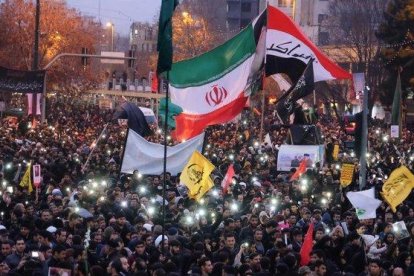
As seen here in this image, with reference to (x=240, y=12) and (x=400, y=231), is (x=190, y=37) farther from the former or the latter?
(x=400, y=231)

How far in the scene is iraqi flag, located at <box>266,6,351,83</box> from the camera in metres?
23.8

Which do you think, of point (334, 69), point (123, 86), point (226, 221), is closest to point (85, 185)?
point (226, 221)

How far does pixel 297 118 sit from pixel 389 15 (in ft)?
73.0

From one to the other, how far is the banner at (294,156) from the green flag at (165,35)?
1247cm

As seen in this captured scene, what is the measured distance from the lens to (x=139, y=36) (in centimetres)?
14975

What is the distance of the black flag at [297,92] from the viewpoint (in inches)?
902

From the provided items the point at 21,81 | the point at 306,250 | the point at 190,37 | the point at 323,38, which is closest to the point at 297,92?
the point at 306,250

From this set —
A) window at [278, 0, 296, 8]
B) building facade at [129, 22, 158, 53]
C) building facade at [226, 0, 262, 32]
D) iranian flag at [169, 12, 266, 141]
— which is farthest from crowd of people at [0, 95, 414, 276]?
building facade at [129, 22, 158, 53]

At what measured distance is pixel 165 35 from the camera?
13375mm

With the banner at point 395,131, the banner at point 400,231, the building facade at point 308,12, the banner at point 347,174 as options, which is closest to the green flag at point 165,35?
the banner at point 400,231

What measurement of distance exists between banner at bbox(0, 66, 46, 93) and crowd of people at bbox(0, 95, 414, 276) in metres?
6.75

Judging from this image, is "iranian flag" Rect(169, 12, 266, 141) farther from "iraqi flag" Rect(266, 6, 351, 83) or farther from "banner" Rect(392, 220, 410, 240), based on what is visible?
"banner" Rect(392, 220, 410, 240)

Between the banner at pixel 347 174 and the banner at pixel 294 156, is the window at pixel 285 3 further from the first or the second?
the banner at pixel 347 174

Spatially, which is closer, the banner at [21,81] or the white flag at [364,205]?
the white flag at [364,205]
